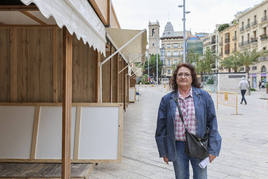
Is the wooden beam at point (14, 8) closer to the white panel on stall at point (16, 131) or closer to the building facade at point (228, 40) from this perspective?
the white panel on stall at point (16, 131)

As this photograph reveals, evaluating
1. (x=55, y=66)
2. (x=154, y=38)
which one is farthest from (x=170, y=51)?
(x=55, y=66)

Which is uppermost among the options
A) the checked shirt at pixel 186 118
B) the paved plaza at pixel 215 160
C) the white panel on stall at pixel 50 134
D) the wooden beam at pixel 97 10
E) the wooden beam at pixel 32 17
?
the wooden beam at pixel 97 10

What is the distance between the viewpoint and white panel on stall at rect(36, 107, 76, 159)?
4.12 meters

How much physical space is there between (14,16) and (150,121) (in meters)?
6.39

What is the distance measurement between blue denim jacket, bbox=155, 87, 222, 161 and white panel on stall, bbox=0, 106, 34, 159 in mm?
2590

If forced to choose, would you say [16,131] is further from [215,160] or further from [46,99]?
[215,160]

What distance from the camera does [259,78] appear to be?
4419 cm

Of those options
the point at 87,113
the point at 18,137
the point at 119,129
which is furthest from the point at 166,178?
the point at 18,137

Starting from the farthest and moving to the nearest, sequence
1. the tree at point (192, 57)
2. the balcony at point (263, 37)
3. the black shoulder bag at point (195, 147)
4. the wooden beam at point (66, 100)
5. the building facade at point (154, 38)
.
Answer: the building facade at point (154, 38) < the tree at point (192, 57) < the balcony at point (263, 37) < the wooden beam at point (66, 100) < the black shoulder bag at point (195, 147)

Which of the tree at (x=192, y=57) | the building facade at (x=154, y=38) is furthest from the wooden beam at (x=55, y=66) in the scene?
the building facade at (x=154, y=38)

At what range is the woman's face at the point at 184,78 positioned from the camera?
2492mm

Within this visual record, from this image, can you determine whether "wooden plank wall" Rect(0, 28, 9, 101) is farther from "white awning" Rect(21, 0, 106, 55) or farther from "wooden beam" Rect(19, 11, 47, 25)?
"white awning" Rect(21, 0, 106, 55)

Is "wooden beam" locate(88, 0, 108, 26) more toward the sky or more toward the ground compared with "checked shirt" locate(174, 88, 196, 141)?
more toward the sky

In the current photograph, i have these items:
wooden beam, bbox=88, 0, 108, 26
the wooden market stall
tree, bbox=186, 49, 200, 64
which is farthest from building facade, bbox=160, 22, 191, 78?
the wooden market stall
